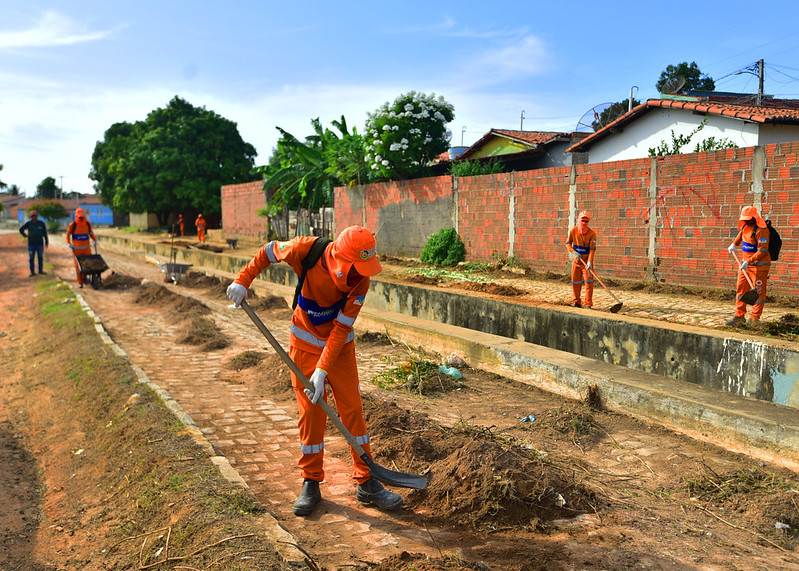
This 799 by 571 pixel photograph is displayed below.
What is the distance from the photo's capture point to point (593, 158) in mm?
19703

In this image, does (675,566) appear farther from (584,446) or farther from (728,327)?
(728,327)

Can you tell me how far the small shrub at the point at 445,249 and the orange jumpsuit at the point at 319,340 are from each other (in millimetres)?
12208

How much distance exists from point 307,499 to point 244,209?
2630cm

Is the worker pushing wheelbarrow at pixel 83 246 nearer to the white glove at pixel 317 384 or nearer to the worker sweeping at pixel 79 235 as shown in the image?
the worker sweeping at pixel 79 235

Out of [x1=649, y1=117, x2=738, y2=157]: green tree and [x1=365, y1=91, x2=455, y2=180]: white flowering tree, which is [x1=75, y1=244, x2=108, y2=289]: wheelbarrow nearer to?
[x1=365, y1=91, x2=455, y2=180]: white flowering tree

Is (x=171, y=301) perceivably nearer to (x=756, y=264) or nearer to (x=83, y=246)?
(x=83, y=246)

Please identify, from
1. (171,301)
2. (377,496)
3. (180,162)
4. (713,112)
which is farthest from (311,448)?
(180,162)

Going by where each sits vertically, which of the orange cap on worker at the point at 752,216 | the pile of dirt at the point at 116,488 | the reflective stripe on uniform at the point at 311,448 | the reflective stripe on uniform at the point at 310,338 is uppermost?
the orange cap on worker at the point at 752,216

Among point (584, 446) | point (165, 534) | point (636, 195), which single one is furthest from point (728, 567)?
point (636, 195)

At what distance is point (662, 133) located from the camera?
17172mm

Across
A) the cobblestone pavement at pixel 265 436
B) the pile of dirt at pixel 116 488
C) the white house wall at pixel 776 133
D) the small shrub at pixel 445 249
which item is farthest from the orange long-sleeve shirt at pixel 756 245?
the small shrub at pixel 445 249

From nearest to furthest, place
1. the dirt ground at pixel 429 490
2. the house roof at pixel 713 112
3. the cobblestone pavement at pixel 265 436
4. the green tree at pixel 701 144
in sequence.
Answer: the dirt ground at pixel 429 490 < the cobblestone pavement at pixel 265 436 < the house roof at pixel 713 112 < the green tree at pixel 701 144

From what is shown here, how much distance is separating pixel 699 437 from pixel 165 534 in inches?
160

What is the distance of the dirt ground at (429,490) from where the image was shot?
3.29m
